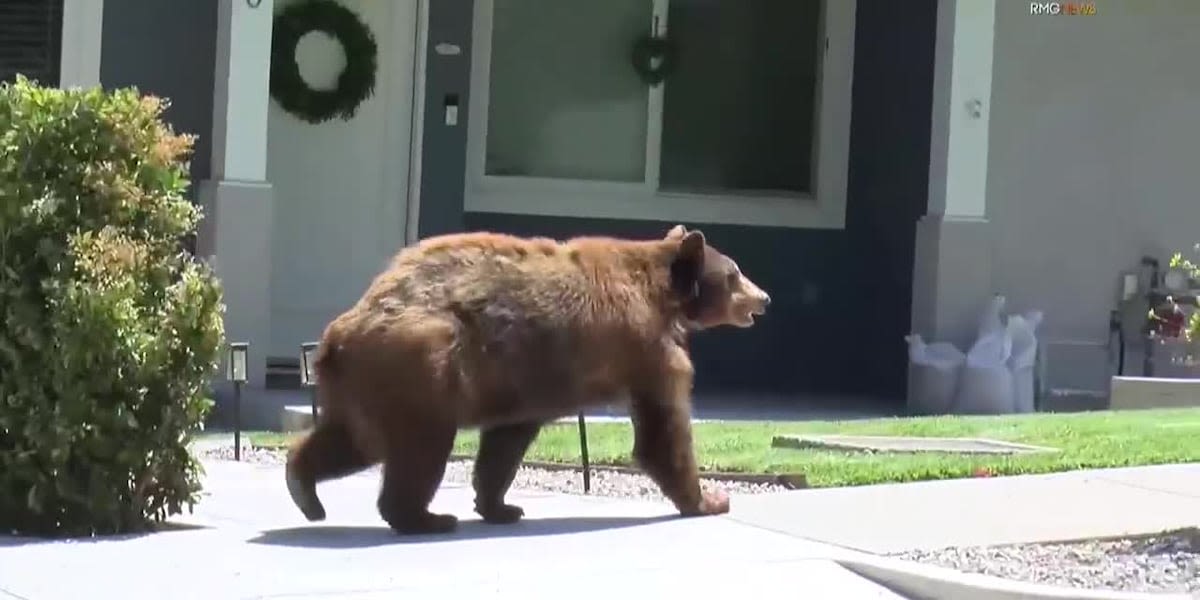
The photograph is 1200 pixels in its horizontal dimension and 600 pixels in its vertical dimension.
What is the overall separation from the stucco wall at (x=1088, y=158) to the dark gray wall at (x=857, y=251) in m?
0.70

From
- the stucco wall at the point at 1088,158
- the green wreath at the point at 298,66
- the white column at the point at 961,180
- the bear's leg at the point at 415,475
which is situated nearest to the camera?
the bear's leg at the point at 415,475

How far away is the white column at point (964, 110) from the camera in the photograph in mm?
14727

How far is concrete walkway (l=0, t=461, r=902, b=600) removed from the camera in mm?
6422

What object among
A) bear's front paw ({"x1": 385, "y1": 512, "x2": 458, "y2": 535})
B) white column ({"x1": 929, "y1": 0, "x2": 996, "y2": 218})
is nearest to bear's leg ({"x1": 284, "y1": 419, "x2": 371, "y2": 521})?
bear's front paw ({"x1": 385, "y1": 512, "x2": 458, "y2": 535})

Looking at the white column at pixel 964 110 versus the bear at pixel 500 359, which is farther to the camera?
the white column at pixel 964 110

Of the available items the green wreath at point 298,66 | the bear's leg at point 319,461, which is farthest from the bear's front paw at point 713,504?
the green wreath at point 298,66

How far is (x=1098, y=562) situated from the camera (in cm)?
727

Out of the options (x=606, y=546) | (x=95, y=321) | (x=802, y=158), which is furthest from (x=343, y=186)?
(x=606, y=546)

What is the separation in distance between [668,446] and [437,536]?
971 mm

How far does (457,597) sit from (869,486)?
3059 mm

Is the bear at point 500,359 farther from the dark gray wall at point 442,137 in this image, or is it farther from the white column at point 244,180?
the dark gray wall at point 442,137

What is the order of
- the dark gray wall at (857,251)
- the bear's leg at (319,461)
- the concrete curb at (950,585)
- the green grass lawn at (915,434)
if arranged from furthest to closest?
the dark gray wall at (857,251)
the green grass lawn at (915,434)
the bear's leg at (319,461)
the concrete curb at (950,585)

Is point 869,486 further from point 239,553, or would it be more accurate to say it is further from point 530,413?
point 239,553

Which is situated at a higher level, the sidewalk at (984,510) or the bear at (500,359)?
the bear at (500,359)
